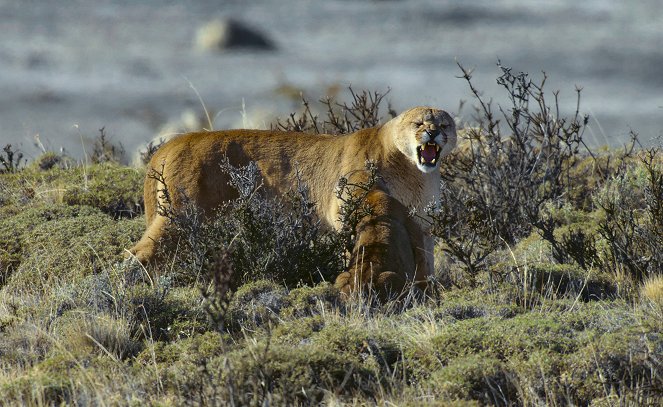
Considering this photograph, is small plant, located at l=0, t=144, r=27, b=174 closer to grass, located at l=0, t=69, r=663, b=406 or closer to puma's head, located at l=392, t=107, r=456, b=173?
grass, located at l=0, t=69, r=663, b=406

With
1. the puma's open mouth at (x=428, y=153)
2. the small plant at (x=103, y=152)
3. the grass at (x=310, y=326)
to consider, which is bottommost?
the grass at (x=310, y=326)

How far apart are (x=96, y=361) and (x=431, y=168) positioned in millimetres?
3674

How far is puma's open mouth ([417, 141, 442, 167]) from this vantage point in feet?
31.2

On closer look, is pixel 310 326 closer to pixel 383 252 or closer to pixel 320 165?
pixel 383 252

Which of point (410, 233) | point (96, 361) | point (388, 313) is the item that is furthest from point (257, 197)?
point (96, 361)

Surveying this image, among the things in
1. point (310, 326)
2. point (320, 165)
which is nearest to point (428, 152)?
point (320, 165)

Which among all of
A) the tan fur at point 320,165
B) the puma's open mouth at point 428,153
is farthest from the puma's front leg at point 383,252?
the puma's open mouth at point 428,153

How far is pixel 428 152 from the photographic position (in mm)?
9602

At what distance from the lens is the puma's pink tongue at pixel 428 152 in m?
9.56

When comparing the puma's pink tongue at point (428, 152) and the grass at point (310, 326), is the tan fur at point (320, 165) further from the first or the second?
the grass at point (310, 326)

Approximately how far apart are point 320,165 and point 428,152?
3.51ft

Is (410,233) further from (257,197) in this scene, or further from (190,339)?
(190,339)

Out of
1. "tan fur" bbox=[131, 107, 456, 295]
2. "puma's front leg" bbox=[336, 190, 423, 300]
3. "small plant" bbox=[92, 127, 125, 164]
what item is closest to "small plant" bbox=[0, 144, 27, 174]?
"small plant" bbox=[92, 127, 125, 164]

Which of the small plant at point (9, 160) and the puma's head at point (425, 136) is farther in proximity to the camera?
the small plant at point (9, 160)
